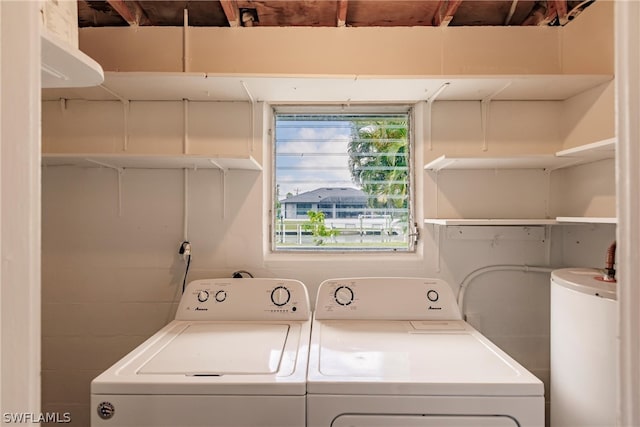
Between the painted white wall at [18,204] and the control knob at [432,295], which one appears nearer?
the painted white wall at [18,204]

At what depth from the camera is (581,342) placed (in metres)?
1.33

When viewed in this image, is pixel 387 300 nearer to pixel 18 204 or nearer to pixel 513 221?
pixel 513 221

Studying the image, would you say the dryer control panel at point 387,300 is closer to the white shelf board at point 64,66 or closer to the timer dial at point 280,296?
the timer dial at point 280,296

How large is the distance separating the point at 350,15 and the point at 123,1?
3.71 ft

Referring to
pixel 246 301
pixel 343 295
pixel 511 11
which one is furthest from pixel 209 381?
pixel 511 11

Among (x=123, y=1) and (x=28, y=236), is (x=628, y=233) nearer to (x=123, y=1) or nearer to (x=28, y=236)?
(x=28, y=236)

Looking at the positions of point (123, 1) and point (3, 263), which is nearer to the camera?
point (3, 263)

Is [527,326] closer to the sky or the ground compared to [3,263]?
closer to the ground

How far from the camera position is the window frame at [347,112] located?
2.12 metres

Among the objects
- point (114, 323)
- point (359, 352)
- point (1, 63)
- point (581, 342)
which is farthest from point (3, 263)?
point (114, 323)

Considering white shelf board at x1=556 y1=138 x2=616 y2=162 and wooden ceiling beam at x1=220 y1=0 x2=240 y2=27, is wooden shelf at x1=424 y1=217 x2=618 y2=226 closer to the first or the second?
white shelf board at x1=556 y1=138 x2=616 y2=162

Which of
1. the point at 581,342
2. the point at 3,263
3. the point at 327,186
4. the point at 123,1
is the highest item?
the point at 123,1

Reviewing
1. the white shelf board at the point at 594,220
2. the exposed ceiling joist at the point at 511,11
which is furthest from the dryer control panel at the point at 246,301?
the exposed ceiling joist at the point at 511,11

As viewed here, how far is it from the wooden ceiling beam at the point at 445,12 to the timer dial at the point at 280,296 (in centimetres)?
155
